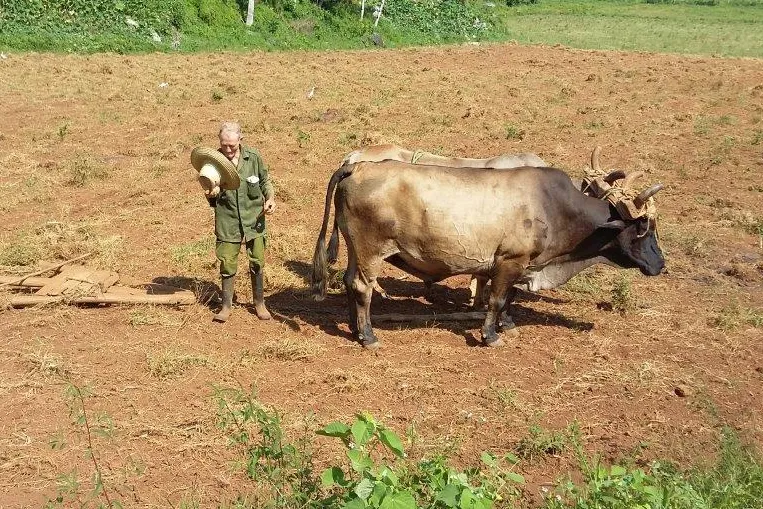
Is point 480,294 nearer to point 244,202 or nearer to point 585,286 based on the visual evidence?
point 585,286

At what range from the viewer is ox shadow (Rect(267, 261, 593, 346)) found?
6590mm

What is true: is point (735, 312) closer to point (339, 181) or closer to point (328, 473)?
point (339, 181)

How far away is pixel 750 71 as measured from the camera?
20266mm

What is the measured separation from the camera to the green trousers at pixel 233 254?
20.2 ft

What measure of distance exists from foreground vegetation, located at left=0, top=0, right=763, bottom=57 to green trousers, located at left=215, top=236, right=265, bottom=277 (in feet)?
65.8

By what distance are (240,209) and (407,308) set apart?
2.17 m

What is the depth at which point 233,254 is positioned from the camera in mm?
6230

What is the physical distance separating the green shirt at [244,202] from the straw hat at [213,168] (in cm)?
20

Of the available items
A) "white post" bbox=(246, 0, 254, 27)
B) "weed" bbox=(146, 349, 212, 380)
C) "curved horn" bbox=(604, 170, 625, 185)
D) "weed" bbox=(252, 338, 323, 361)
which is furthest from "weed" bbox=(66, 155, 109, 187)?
"white post" bbox=(246, 0, 254, 27)

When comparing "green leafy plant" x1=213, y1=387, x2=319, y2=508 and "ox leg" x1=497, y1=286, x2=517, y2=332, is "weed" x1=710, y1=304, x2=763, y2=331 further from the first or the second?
"green leafy plant" x1=213, y1=387, x2=319, y2=508

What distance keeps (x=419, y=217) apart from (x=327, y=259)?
113 cm

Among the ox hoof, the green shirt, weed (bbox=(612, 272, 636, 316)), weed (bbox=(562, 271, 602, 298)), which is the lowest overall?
the ox hoof

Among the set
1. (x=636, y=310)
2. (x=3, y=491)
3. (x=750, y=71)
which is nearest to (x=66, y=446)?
(x=3, y=491)

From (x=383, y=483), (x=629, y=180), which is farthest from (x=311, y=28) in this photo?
(x=383, y=483)
